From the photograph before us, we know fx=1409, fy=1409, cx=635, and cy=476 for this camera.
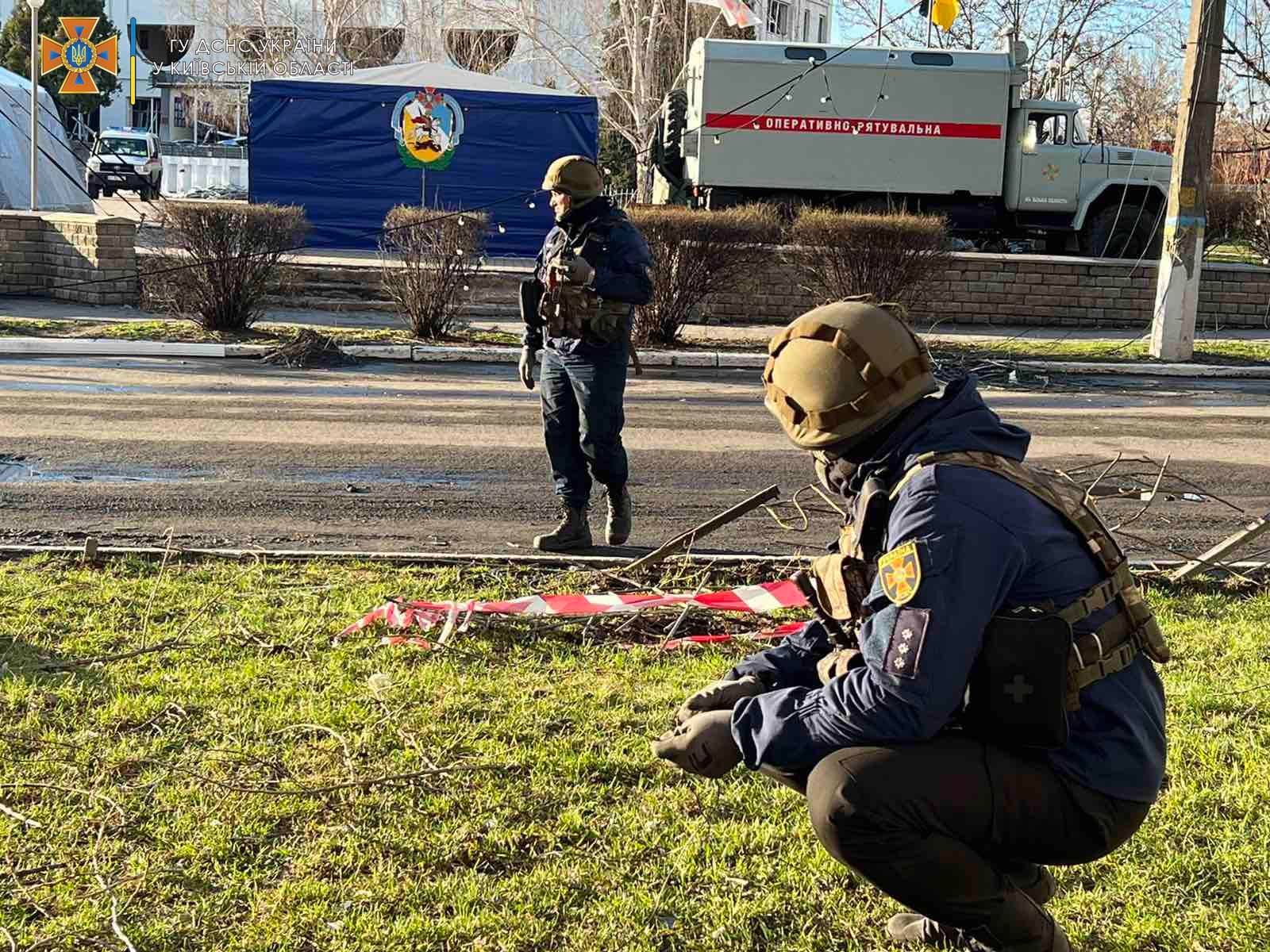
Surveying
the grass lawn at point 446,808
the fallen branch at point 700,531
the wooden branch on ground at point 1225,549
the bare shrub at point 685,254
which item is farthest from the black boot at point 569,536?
the bare shrub at point 685,254

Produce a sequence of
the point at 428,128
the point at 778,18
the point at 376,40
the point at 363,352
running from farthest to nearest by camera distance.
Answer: the point at 778,18 → the point at 376,40 → the point at 428,128 → the point at 363,352

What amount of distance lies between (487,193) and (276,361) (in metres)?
10.6

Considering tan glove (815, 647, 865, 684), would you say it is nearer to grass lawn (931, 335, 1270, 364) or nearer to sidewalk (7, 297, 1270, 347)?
grass lawn (931, 335, 1270, 364)

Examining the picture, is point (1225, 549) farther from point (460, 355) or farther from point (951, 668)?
point (460, 355)

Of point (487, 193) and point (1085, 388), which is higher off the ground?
point (487, 193)

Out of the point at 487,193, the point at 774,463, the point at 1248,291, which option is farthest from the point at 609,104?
the point at 774,463

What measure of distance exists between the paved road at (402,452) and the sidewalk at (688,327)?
3008 mm

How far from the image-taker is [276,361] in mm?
14023

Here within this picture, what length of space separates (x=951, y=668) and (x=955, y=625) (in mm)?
83

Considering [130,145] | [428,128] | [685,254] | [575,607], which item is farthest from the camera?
[130,145]

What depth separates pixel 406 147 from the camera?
2369 centimetres

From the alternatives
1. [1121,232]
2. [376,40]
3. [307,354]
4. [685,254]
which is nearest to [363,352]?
[307,354]

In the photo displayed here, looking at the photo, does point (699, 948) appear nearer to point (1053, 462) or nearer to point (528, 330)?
point (528, 330)

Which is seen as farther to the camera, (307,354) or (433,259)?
(433,259)
